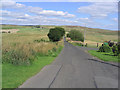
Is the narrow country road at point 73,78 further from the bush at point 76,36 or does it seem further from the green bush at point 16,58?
the bush at point 76,36

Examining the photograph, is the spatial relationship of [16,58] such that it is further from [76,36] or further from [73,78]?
[76,36]

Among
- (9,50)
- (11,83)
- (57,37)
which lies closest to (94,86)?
(11,83)

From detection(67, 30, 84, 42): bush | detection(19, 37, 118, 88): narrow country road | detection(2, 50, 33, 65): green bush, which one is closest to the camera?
detection(19, 37, 118, 88): narrow country road

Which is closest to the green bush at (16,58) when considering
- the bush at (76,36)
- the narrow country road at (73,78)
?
the narrow country road at (73,78)

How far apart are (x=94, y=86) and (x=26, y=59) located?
808 cm

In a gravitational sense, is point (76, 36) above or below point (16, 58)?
above

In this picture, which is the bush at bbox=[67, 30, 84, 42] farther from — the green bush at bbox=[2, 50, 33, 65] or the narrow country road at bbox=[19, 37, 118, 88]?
the narrow country road at bbox=[19, 37, 118, 88]

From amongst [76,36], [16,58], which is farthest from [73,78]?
[76,36]

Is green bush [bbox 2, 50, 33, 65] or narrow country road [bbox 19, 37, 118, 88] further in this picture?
green bush [bbox 2, 50, 33, 65]

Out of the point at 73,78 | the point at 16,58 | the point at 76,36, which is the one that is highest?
the point at 76,36

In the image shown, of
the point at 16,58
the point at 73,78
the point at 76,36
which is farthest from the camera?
the point at 76,36

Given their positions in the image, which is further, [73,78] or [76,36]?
[76,36]

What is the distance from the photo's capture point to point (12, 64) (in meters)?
14.5

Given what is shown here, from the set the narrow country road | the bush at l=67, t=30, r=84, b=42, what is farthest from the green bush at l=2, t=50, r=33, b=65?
the bush at l=67, t=30, r=84, b=42
